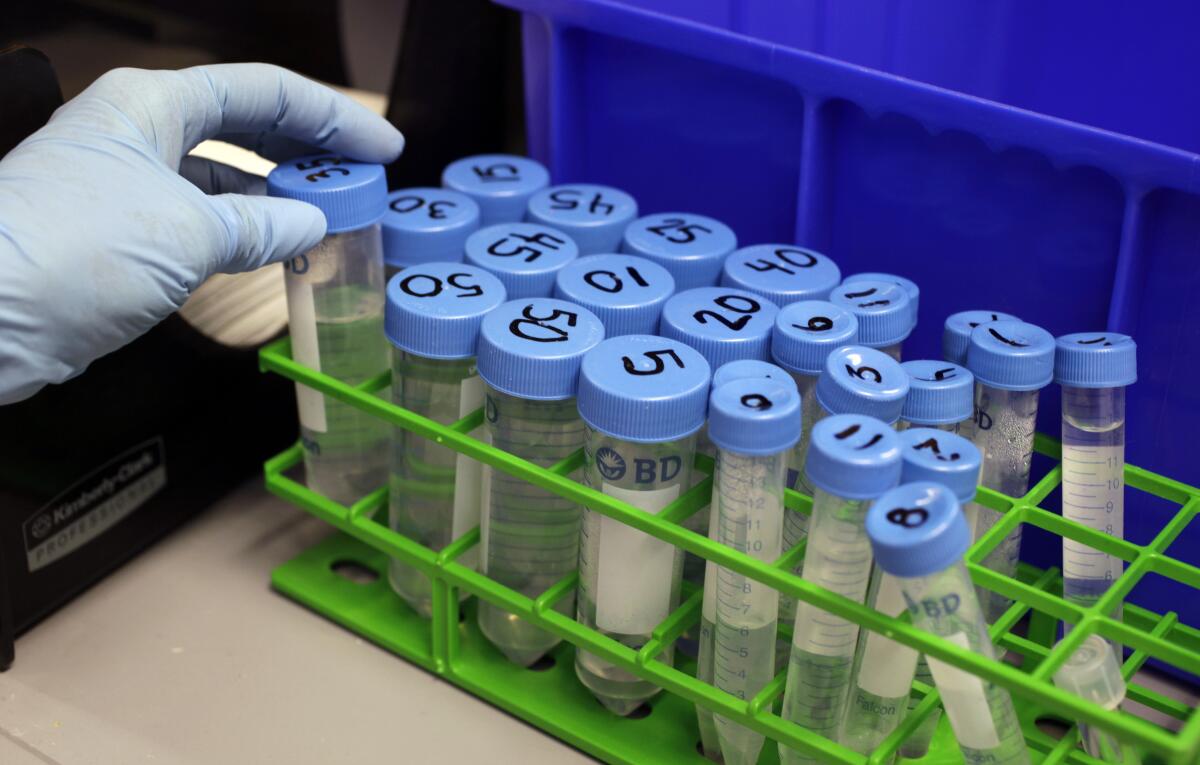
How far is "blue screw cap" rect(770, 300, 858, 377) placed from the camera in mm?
812

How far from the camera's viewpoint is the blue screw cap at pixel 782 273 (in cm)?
90

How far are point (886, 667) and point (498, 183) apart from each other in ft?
1.62

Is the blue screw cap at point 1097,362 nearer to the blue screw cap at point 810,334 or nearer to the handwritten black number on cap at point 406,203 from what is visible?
the blue screw cap at point 810,334

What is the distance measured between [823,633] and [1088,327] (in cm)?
30

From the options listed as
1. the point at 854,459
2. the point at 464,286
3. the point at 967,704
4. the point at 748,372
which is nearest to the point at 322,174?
the point at 464,286

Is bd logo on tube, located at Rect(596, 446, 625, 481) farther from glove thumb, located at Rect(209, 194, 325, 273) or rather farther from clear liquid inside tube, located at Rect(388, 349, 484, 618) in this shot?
glove thumb, located at Rect(209, 194, 325, 273)

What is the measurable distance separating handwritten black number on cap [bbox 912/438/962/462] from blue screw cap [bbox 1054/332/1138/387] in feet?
0.48

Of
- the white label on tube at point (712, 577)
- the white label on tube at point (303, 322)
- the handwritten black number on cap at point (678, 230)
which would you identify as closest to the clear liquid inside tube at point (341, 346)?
the white label on tube at point (303, 322)

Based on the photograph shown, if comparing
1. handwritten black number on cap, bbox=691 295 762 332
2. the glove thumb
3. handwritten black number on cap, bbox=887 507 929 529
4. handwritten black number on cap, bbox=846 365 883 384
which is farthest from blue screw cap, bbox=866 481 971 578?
the glove thumb

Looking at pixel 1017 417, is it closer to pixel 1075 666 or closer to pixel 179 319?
pixel 1075 666

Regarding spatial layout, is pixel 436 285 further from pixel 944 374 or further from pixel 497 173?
pixel 944 374

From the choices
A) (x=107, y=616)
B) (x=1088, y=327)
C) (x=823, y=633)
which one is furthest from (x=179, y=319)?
(x=1088, y=327)

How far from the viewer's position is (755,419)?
2.38 feet

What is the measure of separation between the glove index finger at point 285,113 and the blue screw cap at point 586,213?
0.12 metres
